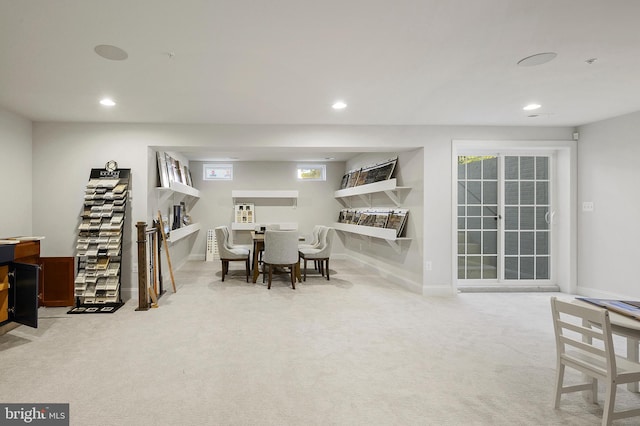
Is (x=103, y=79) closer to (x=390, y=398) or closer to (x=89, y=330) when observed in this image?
(x=89, y=330)

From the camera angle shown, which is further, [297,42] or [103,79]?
[103,79]

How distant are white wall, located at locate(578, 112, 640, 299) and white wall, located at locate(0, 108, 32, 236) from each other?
774cm

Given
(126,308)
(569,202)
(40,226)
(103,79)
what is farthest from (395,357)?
(40,226)

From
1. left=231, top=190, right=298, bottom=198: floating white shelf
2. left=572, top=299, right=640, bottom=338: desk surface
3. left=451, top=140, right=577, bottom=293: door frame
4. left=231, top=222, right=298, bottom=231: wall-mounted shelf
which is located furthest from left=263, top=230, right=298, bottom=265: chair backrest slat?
left=572, top=299, right=640, bottom=338: desk surface

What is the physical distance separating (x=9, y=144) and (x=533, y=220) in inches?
292

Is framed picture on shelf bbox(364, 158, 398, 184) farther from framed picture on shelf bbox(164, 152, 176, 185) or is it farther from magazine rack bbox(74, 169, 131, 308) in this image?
magazine rack bbox(74, 169, 131, 308)

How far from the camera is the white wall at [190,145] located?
437cm

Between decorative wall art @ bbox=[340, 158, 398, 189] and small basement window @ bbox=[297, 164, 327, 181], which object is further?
small basement window @ bbox=[297, 164, 327, 181]

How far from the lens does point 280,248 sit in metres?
5.04

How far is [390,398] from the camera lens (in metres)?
2.14

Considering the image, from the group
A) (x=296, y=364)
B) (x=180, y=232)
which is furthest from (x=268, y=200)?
(x=296, y=364)

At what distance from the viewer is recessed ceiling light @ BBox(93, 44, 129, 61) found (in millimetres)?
2393

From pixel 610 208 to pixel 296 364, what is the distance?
478cm

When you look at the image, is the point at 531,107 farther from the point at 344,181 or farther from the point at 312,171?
the point at 312,171
